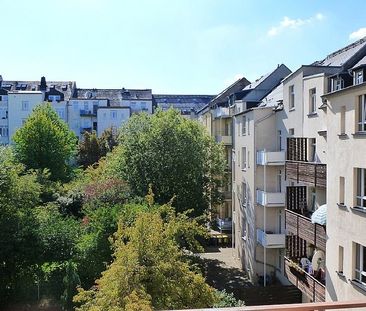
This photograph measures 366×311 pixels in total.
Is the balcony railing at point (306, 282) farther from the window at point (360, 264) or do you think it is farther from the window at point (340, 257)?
the window at point (360, 264)

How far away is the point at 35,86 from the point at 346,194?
2554 inches

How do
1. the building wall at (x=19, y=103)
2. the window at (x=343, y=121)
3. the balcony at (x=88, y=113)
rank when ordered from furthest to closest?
1. the balcony at (x=88, y=113)
2. the building wall at (x=19, y=103)
3. the window at (x=343, y=121)

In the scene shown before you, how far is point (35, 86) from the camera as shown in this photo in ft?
232

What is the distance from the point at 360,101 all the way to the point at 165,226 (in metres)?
8.29

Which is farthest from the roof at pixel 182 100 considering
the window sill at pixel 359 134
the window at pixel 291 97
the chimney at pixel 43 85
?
the window sill at pixel 359 134

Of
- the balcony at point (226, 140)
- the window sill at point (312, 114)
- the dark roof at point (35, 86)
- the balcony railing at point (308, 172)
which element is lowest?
the balcony railing at point (308, 172)

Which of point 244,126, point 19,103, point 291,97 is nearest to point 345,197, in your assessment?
point 291,97

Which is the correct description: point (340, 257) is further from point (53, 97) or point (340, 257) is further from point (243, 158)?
point (53, 97)

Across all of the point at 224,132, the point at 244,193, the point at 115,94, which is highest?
the point at 115,94

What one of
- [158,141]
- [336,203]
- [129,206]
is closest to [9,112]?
[158,141]

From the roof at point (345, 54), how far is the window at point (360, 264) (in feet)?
35.3

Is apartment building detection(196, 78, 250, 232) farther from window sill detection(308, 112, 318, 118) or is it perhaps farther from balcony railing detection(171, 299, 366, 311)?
balcony railing detection(171, 299, 366, 311)

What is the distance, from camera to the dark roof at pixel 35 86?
69.9 metres

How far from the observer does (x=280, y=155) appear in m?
25.5
